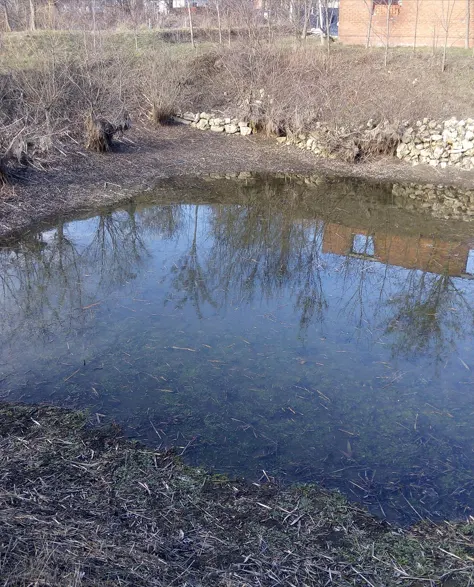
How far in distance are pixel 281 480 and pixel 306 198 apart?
8.01 metres

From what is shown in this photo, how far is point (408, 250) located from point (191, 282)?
3.69 metres

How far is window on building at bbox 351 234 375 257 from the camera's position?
30.1 feet

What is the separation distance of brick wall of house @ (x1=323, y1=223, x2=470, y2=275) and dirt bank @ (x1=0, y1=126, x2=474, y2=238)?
362 centimetres

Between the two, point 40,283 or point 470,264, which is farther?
point 470,264

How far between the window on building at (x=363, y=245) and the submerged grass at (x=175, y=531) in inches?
212

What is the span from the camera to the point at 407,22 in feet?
70.6

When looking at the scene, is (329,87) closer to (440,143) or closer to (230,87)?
(230,87)

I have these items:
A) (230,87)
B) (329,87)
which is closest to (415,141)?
(329,87)

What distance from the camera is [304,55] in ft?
57.6

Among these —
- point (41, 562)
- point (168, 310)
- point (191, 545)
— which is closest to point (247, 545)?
point (191, 545)

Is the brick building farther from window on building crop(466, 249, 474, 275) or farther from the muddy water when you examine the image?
the muddy water

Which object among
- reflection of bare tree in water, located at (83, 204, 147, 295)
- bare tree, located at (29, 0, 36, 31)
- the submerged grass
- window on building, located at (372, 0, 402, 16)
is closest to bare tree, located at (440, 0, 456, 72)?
window on building, located at (372, 0, 402, 16)

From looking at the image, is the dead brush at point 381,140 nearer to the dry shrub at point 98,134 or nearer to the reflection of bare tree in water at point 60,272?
the dry shrub at point 98,134

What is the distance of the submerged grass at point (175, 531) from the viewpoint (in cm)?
343
